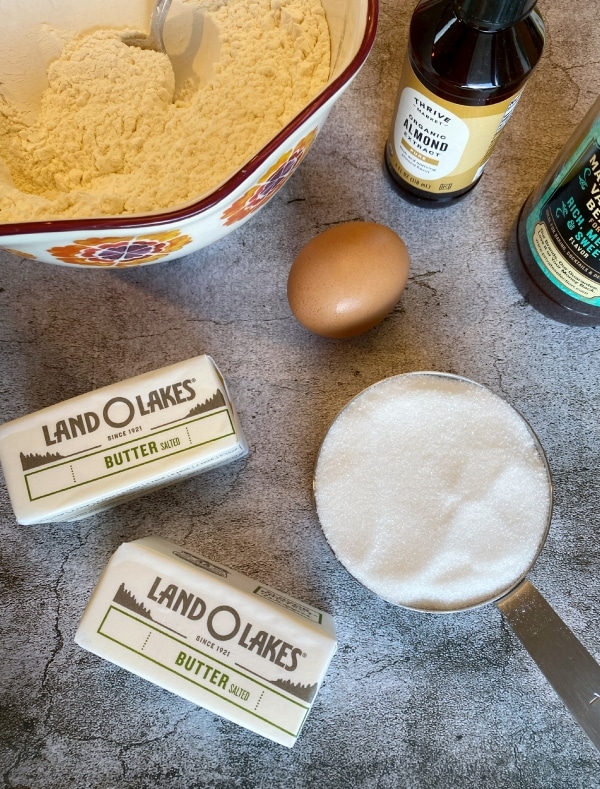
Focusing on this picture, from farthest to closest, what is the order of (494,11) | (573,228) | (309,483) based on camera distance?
1. (309,483)
2. (573,228)
3. (494,11)

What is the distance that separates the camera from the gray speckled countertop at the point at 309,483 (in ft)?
2.16

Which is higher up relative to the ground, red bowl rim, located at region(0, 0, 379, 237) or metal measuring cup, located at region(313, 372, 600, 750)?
red bowl rim, located at region(0, 0, 379, 237)

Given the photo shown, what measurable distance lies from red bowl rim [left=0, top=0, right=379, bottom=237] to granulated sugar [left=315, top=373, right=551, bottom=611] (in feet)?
0.81

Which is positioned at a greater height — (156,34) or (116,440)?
(156,34)

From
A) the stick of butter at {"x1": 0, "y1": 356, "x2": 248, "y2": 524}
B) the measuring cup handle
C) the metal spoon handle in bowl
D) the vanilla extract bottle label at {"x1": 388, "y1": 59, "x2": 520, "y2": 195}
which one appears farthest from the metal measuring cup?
the metal spoon handle in bowl

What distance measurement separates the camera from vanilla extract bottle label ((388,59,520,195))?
0.56m


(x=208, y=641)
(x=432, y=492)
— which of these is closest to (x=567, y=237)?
(x=432, y=492)

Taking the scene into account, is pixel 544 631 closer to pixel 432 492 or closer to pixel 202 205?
pixel 432 492

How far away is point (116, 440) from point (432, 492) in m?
0.30

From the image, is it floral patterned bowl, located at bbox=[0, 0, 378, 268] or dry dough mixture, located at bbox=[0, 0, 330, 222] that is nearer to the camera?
floral patterned bowl, located at bbox=[0, 0, 378, 268]

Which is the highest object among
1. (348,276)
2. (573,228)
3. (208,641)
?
(573,228)

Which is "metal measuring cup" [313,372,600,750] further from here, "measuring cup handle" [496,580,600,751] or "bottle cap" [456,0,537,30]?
"bottle cap" [456,0,537,30]

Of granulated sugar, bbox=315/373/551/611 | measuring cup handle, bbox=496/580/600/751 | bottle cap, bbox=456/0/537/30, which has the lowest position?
measuring cup handle, bbox=496/580/600/751

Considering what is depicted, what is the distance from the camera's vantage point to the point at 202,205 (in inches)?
20.0
